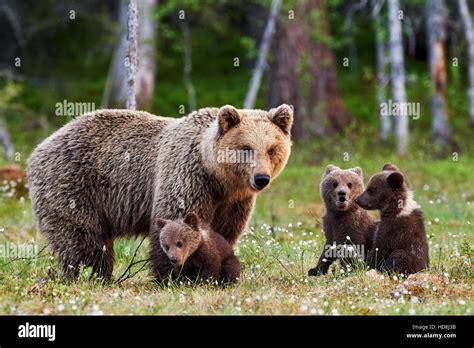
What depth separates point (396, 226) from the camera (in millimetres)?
8570

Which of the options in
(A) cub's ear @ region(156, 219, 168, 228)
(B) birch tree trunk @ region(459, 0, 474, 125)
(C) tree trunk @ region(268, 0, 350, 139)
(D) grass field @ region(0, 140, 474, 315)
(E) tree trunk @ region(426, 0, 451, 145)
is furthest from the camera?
(B) birch tree trunk @ region(459, 0, 474, 125)

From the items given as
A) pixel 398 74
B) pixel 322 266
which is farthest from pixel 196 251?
pixel 398 74

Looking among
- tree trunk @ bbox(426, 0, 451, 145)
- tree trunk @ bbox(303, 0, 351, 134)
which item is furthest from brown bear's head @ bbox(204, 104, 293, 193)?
tree trunk @ bbox(426, 0, 451, 145)

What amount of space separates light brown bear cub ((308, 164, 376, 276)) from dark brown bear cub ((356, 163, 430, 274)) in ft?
0.71

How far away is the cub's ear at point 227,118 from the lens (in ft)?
27.7

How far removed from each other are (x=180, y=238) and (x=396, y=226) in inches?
80.6

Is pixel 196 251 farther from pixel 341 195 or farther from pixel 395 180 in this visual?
pixel 395 180

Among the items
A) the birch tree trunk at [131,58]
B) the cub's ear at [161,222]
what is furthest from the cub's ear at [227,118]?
the birch tree trunk at [131,58]

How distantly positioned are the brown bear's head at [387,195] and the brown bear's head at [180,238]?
1610mm

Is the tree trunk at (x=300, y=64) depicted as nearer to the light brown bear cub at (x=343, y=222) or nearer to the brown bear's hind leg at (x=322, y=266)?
the light brown bear cub at (x=343, y=222)

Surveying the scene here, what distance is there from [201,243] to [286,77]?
1489cm

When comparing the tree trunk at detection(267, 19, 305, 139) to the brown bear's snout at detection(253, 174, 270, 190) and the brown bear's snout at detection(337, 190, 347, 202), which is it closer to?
the brown bear's snout at detection(337, 190, 347, 202)

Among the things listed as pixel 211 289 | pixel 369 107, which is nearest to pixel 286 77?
pixel 369 107

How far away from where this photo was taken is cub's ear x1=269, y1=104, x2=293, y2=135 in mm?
8656
